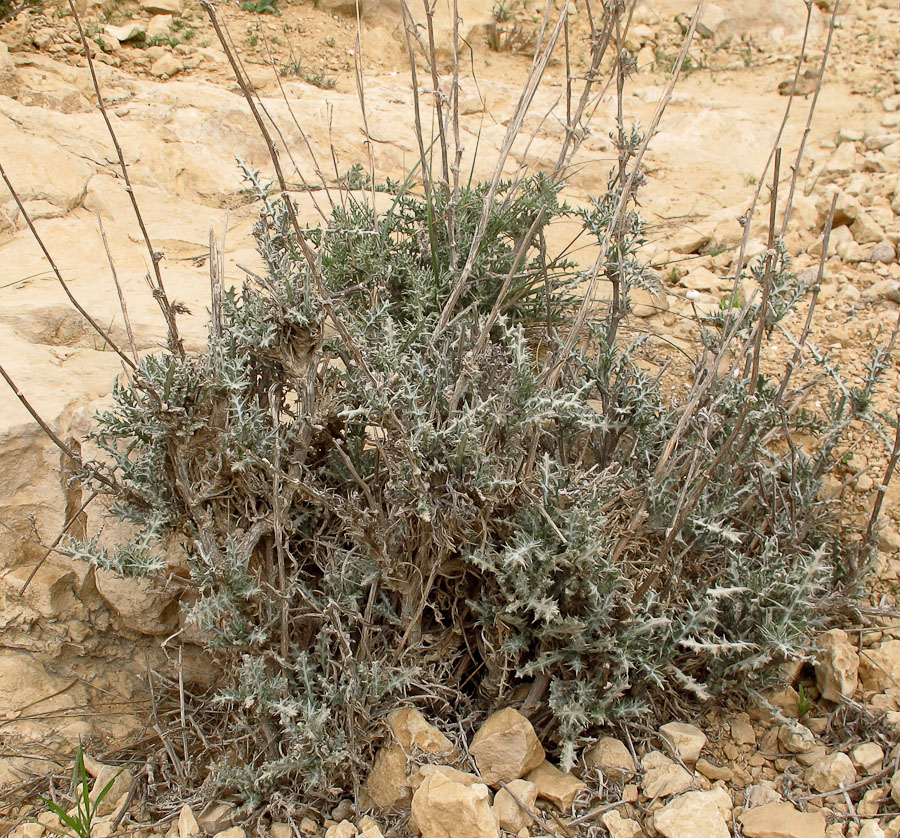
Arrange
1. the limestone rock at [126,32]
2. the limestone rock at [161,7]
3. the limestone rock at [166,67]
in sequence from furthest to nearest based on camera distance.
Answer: the limestone rock at [161,7] < the limestone rock at [126,32] < the limestone rock at [166,67]

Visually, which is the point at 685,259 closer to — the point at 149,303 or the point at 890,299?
the point at 890,299

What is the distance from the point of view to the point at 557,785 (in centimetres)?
177

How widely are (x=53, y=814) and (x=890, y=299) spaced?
10.1 feet

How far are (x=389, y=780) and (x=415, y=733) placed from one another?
0.35 feet

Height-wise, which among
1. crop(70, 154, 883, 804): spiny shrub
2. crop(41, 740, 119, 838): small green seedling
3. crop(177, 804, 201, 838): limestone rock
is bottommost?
crop(177, 804, 201, 838): limestone rock

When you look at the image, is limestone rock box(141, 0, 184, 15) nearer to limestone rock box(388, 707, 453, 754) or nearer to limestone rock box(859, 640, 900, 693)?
limestone rock box(388, 707, 453, 754)

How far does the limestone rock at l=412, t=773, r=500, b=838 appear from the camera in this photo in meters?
1.62

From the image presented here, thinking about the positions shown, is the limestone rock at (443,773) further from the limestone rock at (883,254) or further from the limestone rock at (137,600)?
the limestone rock at (883,254)

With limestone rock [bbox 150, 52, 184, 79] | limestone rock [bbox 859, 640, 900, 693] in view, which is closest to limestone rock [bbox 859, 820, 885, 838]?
limestone rock [bbox 859, 640, 900, 693]

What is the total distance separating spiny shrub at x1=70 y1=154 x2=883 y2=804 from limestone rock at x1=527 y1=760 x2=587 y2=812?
6 centimetres

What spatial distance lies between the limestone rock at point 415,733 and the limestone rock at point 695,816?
0.45 metres

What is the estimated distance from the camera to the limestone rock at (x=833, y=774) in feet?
5.88

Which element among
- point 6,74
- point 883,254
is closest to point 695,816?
point 883,254

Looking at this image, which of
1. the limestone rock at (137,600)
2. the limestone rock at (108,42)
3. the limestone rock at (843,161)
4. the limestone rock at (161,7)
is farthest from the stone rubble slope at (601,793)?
the limestone rock at (161,7)
